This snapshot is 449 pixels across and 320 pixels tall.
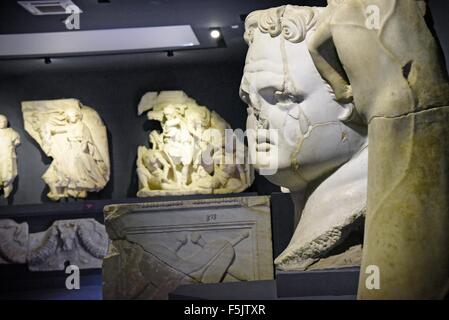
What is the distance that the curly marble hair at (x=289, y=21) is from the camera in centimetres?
249

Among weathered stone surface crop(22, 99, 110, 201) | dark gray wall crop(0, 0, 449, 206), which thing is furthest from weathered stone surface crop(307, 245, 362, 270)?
weathered stone surface crop(22, 99, 110, 201)

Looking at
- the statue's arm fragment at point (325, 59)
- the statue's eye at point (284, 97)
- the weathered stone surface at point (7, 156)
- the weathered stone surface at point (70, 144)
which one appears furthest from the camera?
the weathered stone surface at point (70, 144)

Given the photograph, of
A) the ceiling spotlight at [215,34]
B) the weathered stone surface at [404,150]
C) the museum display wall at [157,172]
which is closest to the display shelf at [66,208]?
the museum display wall at [157,172]

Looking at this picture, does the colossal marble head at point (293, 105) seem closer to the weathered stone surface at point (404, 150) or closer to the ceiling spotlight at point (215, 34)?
the weathered stone surface at point (404, 150)

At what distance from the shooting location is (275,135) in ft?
8.32

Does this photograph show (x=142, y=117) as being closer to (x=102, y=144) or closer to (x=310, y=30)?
(x=102, y=144)

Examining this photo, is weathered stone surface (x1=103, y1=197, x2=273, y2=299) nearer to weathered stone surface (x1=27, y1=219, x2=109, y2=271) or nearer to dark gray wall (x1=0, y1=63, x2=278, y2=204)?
dark gray wall (x1=0, y1=63, x2=278, y2=204)

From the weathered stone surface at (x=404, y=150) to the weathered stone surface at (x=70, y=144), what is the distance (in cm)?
399

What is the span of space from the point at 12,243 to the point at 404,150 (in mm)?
3947

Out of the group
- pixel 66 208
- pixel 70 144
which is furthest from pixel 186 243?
pixel 70 144

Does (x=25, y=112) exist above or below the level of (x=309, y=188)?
above

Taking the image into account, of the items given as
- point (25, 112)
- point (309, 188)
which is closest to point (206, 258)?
point (309, 188)

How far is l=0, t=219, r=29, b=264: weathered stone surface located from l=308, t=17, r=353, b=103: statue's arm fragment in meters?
3.30
